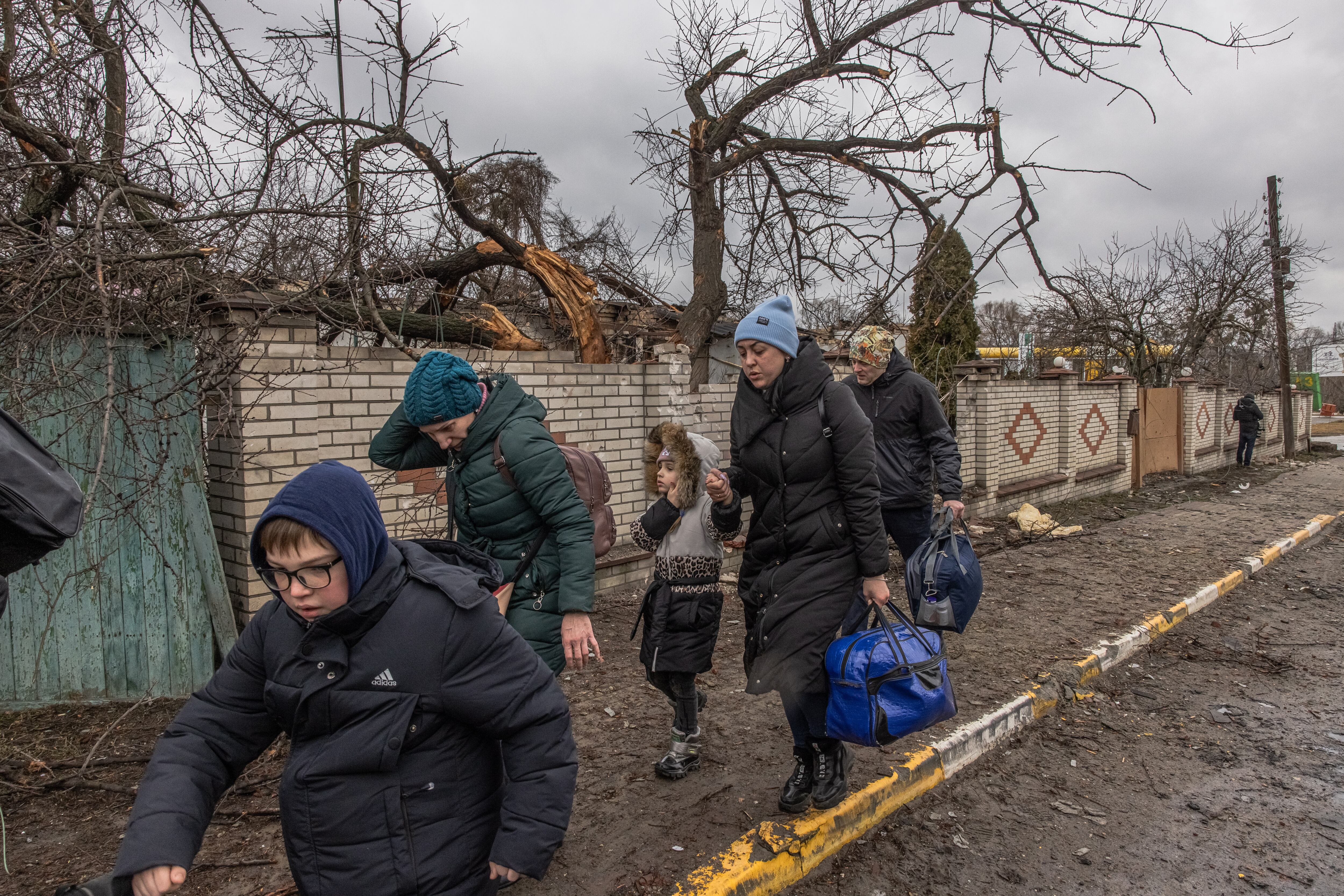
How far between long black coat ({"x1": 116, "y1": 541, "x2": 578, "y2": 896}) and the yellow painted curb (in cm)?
121

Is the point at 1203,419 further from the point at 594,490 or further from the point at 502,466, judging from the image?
the point at 502,466

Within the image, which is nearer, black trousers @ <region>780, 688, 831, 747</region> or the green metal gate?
black trousers @ <region>780, 688, 831, 747</region>

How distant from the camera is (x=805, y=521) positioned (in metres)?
2.87

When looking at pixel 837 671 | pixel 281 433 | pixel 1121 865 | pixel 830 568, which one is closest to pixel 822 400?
pixel 830 568

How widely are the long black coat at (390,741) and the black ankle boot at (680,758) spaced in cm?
168

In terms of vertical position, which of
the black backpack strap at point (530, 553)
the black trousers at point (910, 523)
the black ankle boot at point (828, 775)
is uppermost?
the black backpack strap at point (530, 553)

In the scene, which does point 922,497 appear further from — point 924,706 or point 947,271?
point 947,271

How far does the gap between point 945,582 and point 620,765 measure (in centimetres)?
159

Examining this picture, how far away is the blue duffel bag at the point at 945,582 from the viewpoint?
11.6ft

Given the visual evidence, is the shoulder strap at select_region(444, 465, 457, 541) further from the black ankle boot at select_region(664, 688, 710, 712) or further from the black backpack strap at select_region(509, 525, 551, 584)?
the black ankle boot at select_region(664, 688, 710, 712)

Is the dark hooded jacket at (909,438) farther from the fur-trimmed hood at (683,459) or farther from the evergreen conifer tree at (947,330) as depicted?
the evergreen conifer tree at (947,330)

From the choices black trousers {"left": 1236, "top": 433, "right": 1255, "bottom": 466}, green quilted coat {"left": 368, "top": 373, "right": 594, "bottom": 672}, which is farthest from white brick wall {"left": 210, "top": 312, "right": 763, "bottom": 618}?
black trousers {"left": 1236, "top": 433, "right": 1255, "bottom": 466}

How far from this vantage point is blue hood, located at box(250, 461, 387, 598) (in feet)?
4.87

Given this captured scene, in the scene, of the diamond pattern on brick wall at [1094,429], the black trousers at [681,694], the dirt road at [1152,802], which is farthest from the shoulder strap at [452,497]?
the diamond pattern on brick wall at [1094,429]
